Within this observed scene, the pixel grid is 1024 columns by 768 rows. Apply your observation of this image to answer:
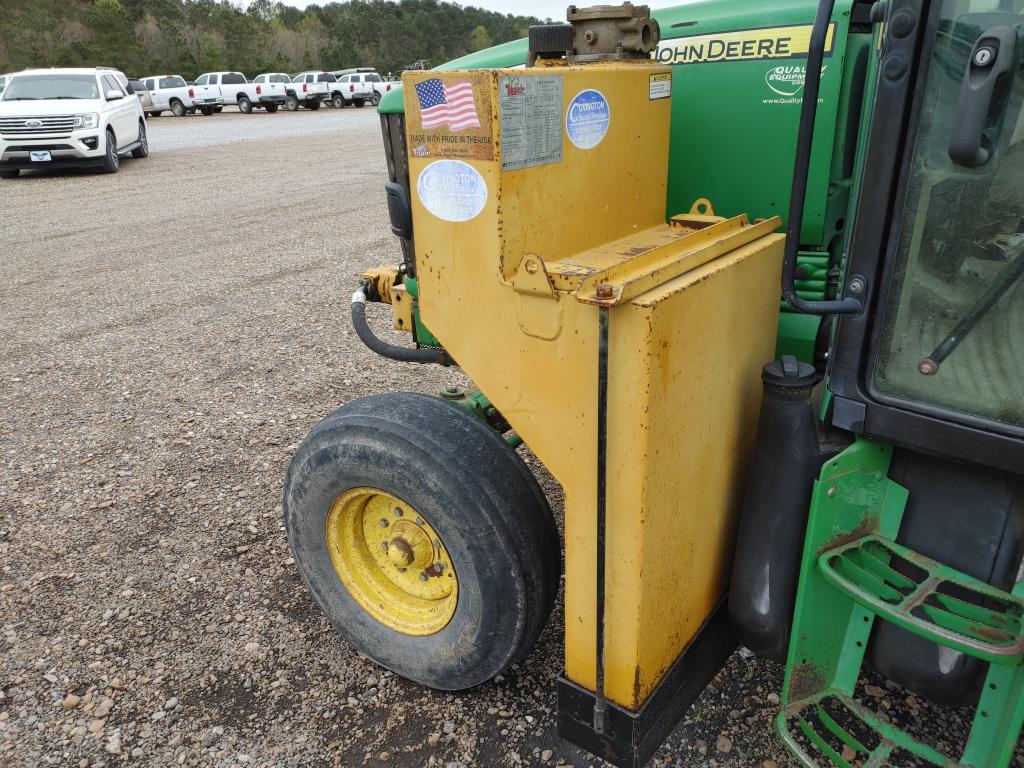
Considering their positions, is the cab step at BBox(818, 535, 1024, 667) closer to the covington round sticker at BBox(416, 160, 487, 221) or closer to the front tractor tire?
the front tractor tire

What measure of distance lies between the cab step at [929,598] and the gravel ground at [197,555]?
0.72 metres

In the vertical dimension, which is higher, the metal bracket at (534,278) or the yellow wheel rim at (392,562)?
the metal bracket at (534,278)

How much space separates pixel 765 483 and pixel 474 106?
1.06 metres

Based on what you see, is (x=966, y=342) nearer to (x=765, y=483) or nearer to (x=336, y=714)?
(x=765, y=483)

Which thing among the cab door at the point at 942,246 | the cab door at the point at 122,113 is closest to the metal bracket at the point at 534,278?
the cab door at the point at 942,246

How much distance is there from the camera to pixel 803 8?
203 centimetres

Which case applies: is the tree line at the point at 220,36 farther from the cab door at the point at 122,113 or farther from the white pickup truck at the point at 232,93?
the cab door at the point at 122,113

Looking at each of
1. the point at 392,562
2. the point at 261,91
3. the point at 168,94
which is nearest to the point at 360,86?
the point at 261,91

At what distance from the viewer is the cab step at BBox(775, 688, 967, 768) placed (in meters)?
1.77

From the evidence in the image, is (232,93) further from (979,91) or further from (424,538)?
(979,91)

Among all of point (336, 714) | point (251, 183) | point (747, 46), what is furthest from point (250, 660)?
point (251, 183)

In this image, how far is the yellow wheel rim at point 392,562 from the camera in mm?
2203

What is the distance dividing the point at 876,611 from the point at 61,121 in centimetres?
1348

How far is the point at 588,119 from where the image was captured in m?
1.82
